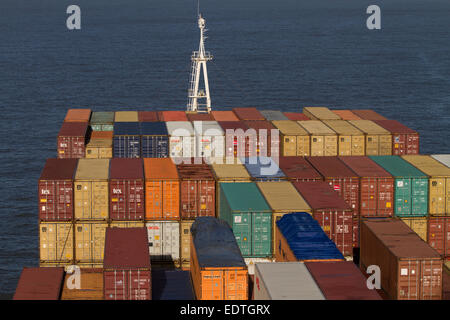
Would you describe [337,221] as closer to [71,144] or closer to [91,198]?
[91,198]

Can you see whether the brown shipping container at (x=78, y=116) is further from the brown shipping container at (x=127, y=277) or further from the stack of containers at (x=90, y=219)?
the brown shipping container at (x=127, y=277)

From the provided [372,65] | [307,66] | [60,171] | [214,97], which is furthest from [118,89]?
[60,171]

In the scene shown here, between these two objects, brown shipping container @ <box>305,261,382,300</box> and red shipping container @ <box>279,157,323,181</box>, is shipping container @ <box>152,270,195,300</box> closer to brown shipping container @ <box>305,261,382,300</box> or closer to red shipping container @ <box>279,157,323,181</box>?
brown shipping container @ <box>305,261,382,300</box>

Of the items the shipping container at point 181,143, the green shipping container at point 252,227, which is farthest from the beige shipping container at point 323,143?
the green shipping container at point 252,227

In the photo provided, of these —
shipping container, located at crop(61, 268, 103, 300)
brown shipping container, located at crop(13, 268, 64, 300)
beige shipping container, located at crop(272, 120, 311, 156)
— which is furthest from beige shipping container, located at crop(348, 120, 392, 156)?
brown shipping container, located at crop(13, 268, 64, 300)

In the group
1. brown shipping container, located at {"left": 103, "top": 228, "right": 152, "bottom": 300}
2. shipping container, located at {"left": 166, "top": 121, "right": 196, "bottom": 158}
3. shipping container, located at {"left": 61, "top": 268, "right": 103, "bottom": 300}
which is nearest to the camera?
brown shipping container, located at {"left": 103, "top": 228, "right": 152, "bottom": 300}
